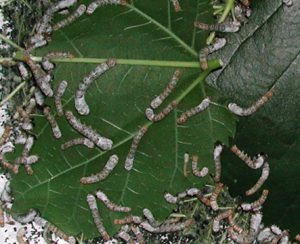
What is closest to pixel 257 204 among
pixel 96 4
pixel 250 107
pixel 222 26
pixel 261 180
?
pixel 261 180

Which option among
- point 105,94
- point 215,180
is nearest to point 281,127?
point 215,180

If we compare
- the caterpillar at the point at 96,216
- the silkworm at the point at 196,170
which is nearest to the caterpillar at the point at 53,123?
the caterpillar at the point at 96,216

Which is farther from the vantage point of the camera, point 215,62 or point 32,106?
point 32,106

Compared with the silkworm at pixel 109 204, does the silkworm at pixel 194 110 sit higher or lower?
higher

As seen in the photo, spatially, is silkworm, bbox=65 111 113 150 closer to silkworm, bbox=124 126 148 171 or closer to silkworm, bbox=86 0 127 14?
silkworm, bbox=124 126 148 171

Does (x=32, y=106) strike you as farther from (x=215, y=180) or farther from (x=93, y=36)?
(x=215, y=180)

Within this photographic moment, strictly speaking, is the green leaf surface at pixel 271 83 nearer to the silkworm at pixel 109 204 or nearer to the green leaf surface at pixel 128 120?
the green leaf surface at pixel 128 120

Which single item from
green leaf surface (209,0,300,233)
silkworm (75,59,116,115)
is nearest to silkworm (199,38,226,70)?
green leaf surface (209,0,300,233)
